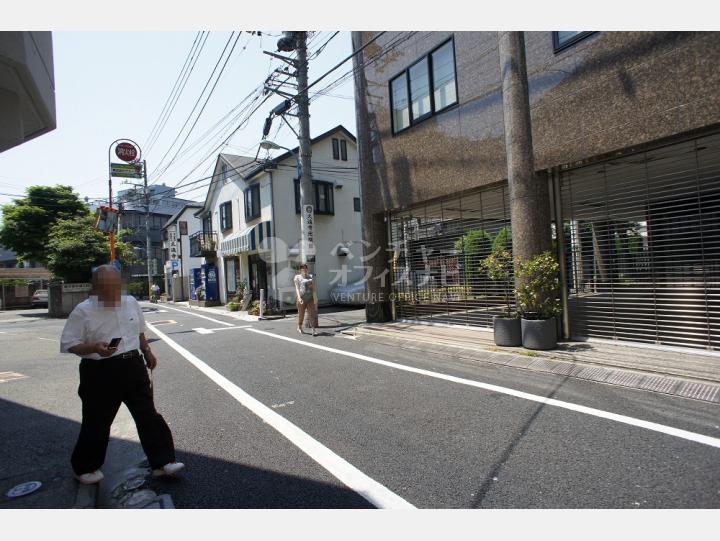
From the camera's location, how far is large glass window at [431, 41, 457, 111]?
9328 millimetres

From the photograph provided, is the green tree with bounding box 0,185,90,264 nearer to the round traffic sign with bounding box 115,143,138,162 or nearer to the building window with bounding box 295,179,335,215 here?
the round traffic sign with bounding box 115,143,138,162

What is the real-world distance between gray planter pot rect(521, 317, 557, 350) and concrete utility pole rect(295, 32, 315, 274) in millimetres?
7222

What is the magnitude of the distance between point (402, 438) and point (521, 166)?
18.4ft

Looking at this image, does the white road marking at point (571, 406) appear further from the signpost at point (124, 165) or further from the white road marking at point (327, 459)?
the signpost at point (124, 165)

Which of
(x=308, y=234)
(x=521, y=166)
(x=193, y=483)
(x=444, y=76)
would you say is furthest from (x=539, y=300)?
(x=308, y=234)

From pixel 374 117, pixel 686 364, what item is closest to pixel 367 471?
pixel 686 364

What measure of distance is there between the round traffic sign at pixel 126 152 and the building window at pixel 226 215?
663cm

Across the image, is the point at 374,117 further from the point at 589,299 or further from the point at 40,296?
the point at 40,296

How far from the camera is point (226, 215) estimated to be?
80.2 feet

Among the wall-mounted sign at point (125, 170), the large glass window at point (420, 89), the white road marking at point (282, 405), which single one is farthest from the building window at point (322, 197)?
the white road marking at point (282, 405)

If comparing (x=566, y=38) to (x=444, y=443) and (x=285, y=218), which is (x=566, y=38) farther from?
(x=285, y=218)

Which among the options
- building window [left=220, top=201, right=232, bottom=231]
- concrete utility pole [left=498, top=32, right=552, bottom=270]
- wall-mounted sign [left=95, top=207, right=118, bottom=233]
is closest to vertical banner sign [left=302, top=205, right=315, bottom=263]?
wall-mounted sign [left=95, top=207, right=118, bottom=233]

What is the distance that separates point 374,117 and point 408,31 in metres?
2.18

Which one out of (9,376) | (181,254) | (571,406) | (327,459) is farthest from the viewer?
(181,254)
